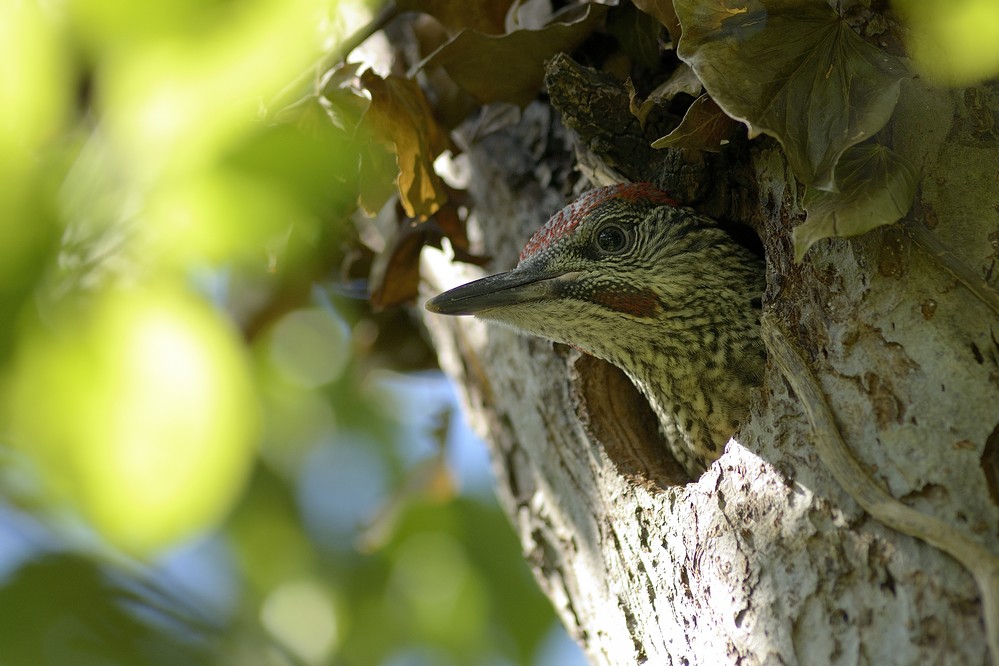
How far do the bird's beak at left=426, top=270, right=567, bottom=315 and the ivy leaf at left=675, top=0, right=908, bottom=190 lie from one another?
0.69 meters

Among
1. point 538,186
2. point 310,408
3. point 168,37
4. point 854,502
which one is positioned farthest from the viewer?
point 310,408

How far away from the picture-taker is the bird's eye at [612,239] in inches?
96.2

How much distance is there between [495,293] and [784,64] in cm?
82

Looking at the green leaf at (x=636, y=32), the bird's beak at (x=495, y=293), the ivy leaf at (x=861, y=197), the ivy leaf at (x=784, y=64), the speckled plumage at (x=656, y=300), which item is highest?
the ivy leaf at (x=784, y=64)

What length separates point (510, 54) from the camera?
2393 mm

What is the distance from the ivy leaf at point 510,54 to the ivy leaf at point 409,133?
0.09 meters

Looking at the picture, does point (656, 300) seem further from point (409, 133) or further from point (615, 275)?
point (409, 133)

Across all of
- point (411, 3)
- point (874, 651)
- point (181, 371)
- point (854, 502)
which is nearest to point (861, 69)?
point (854, 502)

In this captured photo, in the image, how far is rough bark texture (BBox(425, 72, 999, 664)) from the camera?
5.08 ft

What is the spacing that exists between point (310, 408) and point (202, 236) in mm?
2173

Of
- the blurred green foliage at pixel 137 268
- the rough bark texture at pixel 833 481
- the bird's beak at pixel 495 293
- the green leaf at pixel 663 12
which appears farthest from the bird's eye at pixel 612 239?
the blurred green foliage at pixel 137 268

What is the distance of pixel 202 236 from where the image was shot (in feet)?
6.07

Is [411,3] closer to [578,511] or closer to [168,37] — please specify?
[168,37]

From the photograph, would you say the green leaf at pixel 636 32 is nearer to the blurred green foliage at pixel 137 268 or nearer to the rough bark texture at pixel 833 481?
the rough bark texture at pixel 833 481
